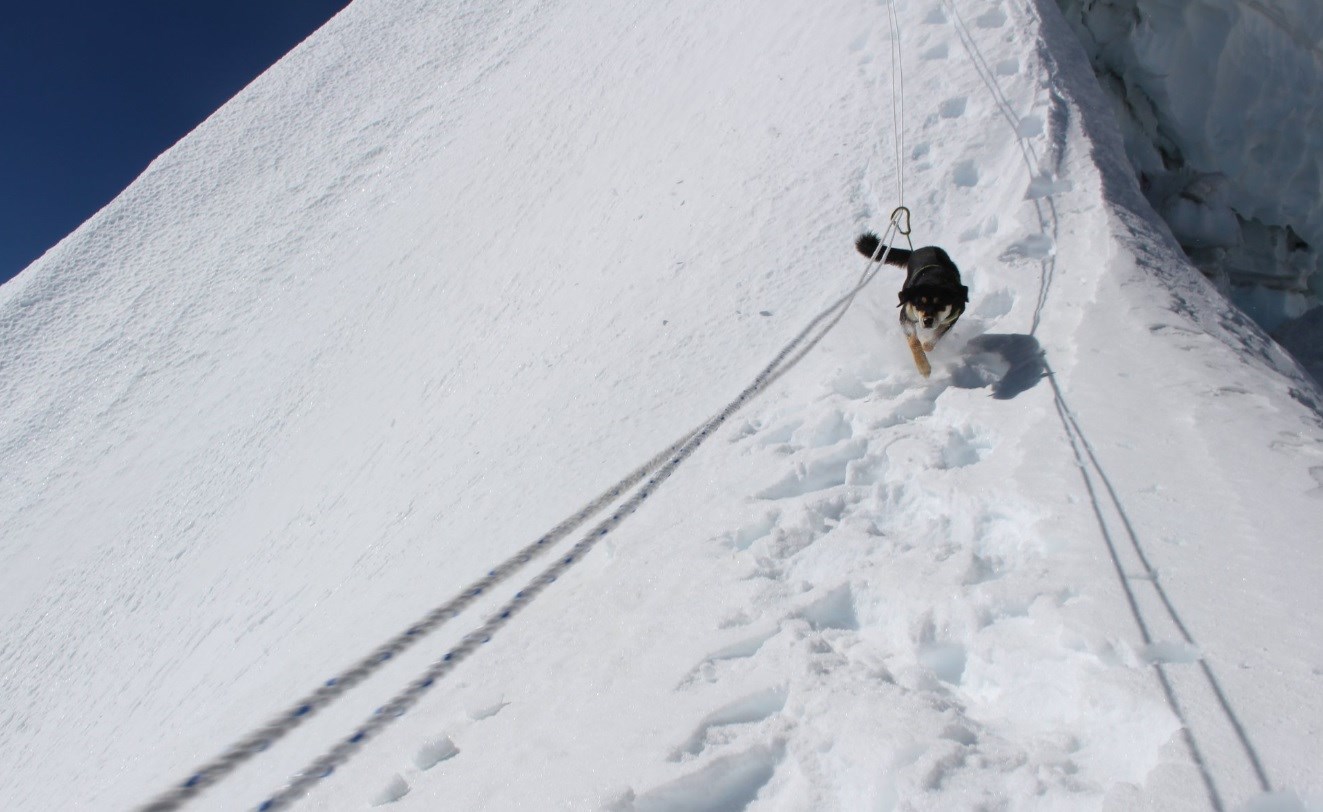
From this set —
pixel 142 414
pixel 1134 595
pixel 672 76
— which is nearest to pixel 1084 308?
pixel 1134 595

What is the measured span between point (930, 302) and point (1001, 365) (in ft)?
1.53

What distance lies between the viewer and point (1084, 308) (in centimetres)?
432

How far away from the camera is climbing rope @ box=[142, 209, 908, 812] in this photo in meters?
3.27

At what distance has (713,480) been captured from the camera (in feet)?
13.5

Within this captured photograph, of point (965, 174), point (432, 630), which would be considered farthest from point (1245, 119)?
point (432, 630)

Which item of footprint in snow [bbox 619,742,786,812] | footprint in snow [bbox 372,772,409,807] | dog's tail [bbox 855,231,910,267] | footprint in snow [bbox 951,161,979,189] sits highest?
footprint in snow [bbox 951,161,979,189]

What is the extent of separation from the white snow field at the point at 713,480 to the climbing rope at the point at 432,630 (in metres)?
0.08

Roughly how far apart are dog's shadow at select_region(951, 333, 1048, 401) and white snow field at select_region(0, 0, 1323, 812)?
1.1 inches

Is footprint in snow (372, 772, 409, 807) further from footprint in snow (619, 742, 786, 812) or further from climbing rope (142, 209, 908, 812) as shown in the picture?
footprint in snow (619, 742, 786, 812)

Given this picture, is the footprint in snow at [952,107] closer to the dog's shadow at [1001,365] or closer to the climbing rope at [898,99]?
the climbing rope at [898,99]

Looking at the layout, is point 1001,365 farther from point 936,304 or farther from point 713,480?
point 713,480

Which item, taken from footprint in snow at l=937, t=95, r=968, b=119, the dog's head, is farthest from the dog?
footprint in snow at l=937, t=95, r=968, b=119

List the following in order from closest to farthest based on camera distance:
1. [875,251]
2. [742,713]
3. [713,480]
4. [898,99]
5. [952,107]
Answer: [742,713], [713,480], [875,251], [952,107], [898,99]

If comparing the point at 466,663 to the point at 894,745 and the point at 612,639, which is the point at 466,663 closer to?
the point at 612,639
